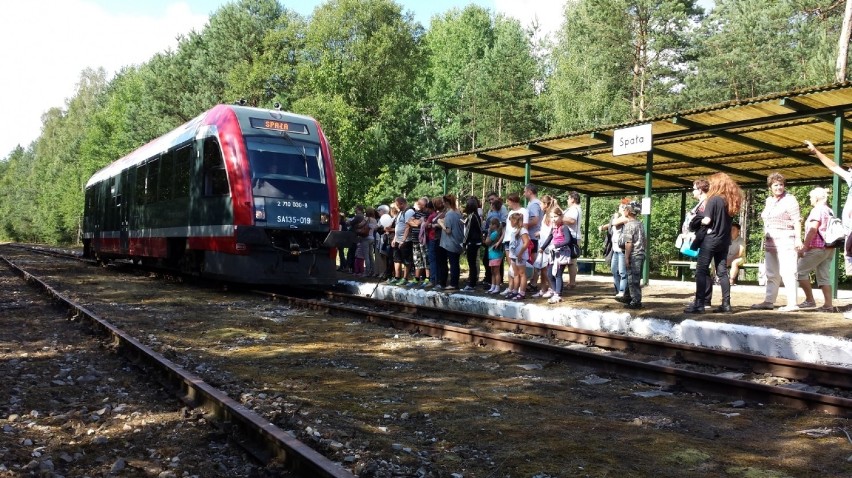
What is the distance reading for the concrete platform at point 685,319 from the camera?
23.5 feet

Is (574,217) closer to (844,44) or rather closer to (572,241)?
(572,241)

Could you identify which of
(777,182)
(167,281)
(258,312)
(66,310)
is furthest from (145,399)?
(167,281)

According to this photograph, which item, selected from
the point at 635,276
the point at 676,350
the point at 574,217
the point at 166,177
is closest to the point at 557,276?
the point at 574,217

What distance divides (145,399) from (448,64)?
52.4 m

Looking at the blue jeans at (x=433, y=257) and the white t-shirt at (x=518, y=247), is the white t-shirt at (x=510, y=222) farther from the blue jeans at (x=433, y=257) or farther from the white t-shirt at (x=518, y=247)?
the blue jeans at (x=433, y=257)

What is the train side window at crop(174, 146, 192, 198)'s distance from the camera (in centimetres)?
1390

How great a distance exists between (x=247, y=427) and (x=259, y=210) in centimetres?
845

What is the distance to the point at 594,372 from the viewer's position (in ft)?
22.3

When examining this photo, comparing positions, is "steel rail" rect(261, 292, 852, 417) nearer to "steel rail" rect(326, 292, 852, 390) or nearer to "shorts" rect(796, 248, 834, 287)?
"steel rail" rect(326, 292, 852, 390)

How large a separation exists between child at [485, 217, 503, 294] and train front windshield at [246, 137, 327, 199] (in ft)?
10.9

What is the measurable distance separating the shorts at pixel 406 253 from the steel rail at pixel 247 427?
8198 mm

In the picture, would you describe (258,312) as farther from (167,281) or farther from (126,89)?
(126,89)

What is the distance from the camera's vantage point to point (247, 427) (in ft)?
14.4

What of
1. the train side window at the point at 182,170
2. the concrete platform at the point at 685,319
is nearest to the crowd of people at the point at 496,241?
the concrete platform at the point at 685,319
